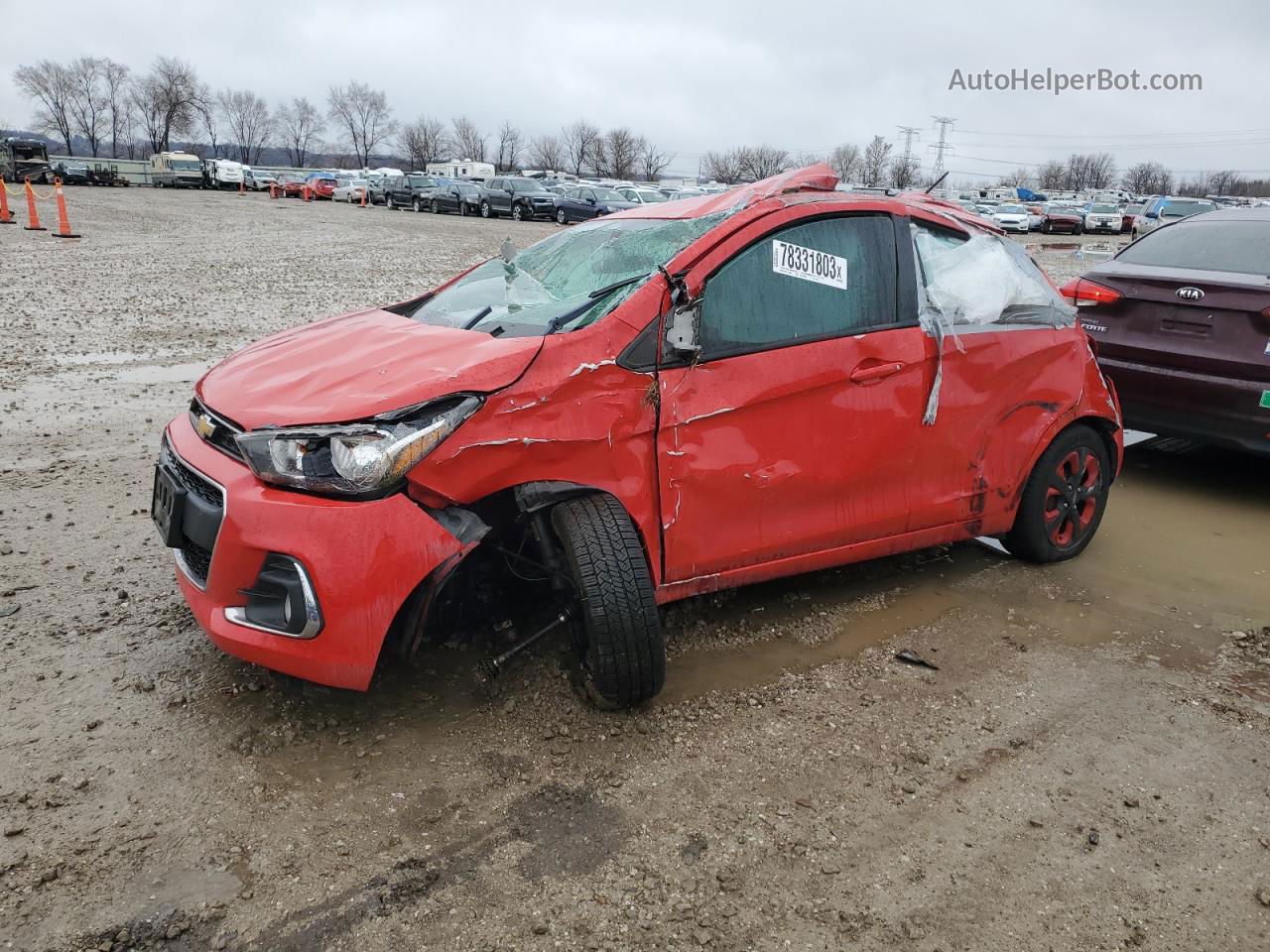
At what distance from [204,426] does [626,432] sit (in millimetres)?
1421

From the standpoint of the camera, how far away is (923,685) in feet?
11.4

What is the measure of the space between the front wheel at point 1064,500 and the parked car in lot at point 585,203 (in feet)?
93.4

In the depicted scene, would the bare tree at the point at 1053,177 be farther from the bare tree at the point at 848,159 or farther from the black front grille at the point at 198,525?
the black front grille at the point at 198,525

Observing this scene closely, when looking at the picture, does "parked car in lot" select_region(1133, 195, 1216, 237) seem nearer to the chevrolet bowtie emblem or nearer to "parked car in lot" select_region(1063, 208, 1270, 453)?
"parked car in lot" select_region(1063, 208, 1270, 453)

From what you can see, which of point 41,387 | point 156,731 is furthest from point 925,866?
point 41,387

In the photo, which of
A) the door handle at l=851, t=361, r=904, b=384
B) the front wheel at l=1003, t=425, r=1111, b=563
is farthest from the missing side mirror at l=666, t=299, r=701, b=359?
the front wheel at l=1003, t=425, r=1111, b=563

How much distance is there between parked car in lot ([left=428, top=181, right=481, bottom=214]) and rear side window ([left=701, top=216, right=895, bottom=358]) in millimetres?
34200

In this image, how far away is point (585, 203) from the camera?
107 ft

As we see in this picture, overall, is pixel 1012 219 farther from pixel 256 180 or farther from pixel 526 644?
pixel 256 180

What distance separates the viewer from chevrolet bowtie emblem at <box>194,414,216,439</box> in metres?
3.13

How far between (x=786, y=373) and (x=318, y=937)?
225 cm

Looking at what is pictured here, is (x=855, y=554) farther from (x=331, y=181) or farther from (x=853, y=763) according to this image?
(x=331, y=181)

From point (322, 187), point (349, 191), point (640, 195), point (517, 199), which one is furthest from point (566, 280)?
point (322, 187)

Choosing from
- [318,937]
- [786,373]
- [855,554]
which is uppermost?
[786,373]
